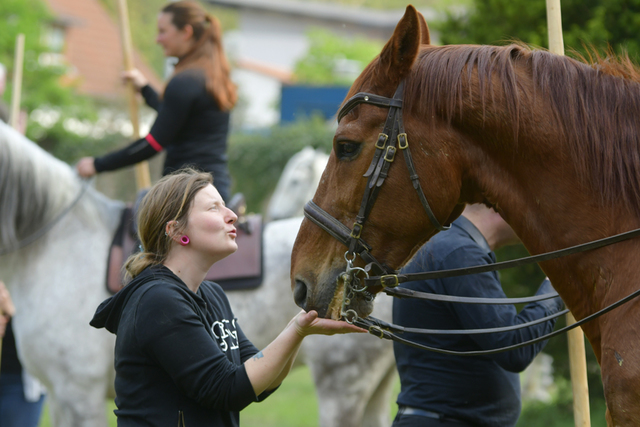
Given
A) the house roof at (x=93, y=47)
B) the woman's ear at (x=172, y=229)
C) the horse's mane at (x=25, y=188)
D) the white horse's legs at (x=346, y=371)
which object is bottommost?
the house roof at (x=93, y=47)

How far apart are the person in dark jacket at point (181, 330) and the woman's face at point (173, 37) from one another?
2289 millimetres

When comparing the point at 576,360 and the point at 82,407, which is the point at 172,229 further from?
the point at 82,407

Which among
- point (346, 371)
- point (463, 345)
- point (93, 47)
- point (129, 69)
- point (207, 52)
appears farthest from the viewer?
point (93, 47)

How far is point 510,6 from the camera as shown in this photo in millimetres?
4930

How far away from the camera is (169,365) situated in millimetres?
2057

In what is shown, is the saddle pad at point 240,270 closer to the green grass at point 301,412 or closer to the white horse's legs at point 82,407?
the white horse's legs at point 82,407

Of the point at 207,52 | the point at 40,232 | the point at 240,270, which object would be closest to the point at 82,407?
the point at 40,232

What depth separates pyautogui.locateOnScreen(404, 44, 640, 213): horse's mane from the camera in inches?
77.6

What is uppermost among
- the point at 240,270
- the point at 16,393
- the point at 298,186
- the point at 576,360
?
the point at 576,360

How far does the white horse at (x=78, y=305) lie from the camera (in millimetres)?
4191

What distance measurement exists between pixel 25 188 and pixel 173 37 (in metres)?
1.38

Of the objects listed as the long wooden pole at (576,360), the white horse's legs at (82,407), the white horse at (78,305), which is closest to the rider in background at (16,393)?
the white horse at (78,305)

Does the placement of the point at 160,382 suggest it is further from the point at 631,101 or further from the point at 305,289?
the point at 631,101

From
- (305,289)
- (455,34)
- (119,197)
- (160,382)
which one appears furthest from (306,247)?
(119,197)
